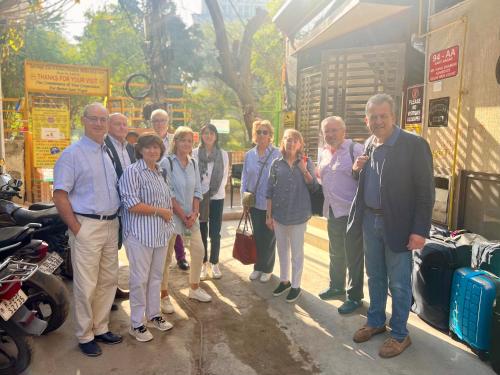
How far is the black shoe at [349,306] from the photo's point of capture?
3.85m

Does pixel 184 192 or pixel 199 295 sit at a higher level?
pixel 184 192

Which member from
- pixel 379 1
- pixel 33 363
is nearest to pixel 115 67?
pixel 379 1

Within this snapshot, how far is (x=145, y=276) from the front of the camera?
328cm

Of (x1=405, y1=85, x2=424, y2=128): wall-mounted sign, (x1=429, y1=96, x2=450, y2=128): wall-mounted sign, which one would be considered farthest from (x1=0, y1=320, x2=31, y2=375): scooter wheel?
(x1=405, y1=85, x2=424, y2=128): wall-mounted sign

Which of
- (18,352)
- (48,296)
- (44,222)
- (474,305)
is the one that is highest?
(44,222)

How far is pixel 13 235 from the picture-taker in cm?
310

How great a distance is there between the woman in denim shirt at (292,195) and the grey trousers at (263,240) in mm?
434

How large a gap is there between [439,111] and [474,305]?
2.43m

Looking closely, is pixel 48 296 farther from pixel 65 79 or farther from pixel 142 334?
pixel 65 79

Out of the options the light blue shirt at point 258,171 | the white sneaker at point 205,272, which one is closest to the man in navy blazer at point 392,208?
the light blue shirt at point 258,171

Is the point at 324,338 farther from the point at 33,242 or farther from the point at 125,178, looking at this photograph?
the point at 33,242

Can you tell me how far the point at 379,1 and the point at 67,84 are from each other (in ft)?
22.9

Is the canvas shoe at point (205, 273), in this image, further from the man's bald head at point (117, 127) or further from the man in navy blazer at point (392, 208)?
the man in navy blazer at point (392, 208)

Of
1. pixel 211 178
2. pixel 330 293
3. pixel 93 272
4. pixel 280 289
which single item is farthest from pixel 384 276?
pixel 93 272
